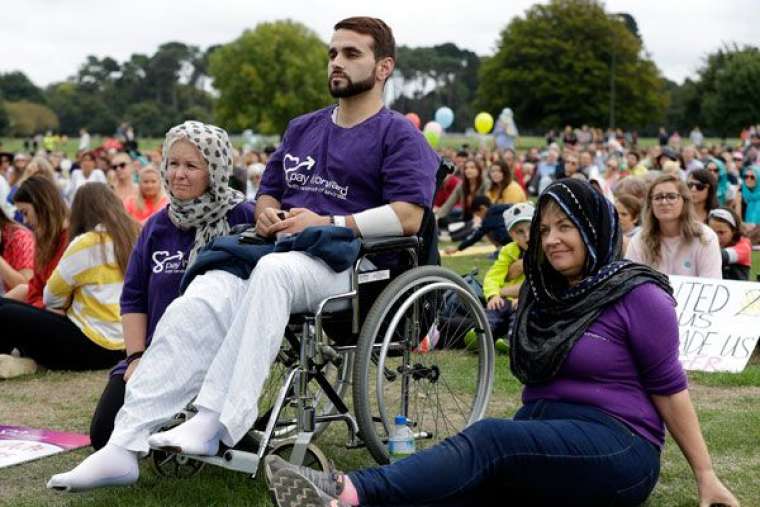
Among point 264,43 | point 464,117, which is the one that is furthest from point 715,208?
point 464,117

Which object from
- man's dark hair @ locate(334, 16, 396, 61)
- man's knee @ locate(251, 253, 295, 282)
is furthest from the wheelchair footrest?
man's dark hair @ locate(334, 16, 396, 61)

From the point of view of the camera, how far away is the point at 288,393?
4.14 meters

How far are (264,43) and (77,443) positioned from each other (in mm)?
86527

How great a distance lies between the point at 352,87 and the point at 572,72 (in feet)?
240

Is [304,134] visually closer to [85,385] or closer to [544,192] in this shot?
[544,192]

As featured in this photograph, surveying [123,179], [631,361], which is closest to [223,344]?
[631,361]

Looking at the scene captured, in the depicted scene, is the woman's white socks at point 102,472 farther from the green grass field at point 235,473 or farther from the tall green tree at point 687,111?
the tall green tree at point 687,111

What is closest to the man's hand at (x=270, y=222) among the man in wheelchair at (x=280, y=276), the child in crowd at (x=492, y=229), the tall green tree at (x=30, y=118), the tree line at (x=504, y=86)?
the man in wheelchair at (x=280, y=276)

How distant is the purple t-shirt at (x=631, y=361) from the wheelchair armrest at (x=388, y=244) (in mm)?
930

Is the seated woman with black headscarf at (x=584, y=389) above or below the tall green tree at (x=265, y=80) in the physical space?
below

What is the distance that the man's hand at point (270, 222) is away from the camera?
4328 mm

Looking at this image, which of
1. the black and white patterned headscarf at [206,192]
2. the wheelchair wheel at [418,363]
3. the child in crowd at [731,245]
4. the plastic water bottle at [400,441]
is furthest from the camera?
the child in crowd at [731,245]

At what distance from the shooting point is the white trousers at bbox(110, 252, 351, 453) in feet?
12.6

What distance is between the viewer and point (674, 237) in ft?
24.5
